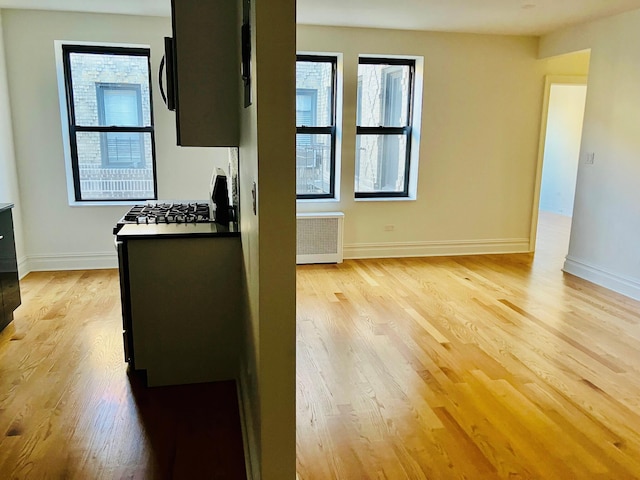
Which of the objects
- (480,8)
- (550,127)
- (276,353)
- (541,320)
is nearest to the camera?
(276,353)

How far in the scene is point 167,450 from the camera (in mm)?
2137

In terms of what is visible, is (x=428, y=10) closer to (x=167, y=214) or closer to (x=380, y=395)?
(x=167, y=214)

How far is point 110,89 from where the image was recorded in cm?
484

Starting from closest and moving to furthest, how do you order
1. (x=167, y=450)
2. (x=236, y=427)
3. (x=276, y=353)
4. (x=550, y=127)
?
1. (x=276, y=353)
2. (x=167, y=450)
3. (x=236, y=427)
4. (x=550, y=127)

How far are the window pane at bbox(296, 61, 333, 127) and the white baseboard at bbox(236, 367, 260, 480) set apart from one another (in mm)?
3464

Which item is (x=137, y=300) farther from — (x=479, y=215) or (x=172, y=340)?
(x=479, y=215)

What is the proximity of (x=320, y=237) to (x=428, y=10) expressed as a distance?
7.94ft

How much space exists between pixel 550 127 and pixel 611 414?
7.81 metres

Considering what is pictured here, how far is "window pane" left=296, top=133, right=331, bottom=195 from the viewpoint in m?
5.38

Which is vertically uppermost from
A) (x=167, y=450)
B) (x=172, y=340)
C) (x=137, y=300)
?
(x=137, y=300)

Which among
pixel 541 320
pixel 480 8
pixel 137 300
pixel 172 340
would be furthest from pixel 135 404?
pixel 480 8

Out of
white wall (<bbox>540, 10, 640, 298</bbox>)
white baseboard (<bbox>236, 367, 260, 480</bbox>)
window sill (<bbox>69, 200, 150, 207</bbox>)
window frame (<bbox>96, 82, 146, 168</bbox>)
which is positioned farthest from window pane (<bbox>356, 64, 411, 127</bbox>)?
white baseboard (<bbox>236, 367, 260, 480</bbox>)

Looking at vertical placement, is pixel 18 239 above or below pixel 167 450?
above

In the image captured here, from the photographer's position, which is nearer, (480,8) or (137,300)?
(137,300)
